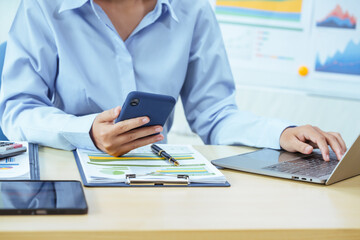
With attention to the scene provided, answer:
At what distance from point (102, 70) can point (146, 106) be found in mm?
404

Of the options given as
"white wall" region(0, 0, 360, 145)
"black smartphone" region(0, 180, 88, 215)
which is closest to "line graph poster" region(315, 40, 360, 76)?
"white wall" region(0, 0, 360, 145)

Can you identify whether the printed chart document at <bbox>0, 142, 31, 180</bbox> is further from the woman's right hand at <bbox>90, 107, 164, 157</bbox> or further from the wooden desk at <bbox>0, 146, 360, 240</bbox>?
the woman's right hand at <bbox>90, 107, 164, 157</bbox>

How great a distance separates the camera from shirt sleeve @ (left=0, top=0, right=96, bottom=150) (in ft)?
3.36

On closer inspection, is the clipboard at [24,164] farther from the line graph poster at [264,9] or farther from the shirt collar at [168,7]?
the line graph poster at [264,9]

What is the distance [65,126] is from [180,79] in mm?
458

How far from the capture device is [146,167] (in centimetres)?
88

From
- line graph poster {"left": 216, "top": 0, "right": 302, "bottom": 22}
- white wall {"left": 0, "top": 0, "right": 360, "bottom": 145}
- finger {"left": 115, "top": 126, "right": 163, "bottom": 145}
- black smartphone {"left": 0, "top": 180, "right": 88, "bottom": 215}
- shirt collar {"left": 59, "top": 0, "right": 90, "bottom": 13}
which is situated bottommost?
white wall {"left": 0, "top": 0, "right": 360, "bottom": 145}

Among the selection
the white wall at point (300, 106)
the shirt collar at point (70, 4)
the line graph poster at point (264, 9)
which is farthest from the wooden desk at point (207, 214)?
the line graph poster at point (264, 9)

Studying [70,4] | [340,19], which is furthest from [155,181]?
[340,19]

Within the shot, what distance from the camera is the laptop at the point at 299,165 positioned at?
88cm

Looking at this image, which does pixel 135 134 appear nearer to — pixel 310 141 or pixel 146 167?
pixel 146 167

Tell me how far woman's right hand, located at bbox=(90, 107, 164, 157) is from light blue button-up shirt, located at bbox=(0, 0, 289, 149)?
4 centimetres

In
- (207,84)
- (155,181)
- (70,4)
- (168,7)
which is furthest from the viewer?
(207,84)

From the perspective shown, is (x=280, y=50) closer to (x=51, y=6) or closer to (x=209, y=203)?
(x=51, y=6)
